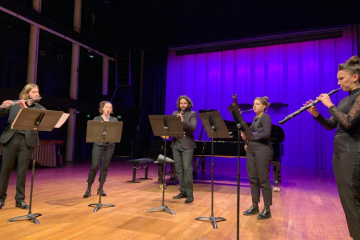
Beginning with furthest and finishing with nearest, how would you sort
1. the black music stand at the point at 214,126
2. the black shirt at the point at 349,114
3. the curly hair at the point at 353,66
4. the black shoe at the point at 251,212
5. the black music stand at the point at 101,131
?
the black music stand at the point at 101,131, the black shoe at the point at 251,212, the black music stand at the point at 214,126, the curly hair at the point at 353,66, the black shirt at the point at 349,114

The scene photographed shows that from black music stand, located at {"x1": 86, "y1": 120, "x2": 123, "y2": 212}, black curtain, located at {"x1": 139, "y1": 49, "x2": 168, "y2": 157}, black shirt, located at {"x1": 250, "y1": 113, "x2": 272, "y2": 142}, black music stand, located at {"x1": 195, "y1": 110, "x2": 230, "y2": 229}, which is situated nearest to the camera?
black music stand, located at {"x1": 195, "y1": 110, "x2": 230, "y2": 229}

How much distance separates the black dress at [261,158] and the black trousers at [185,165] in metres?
1.07

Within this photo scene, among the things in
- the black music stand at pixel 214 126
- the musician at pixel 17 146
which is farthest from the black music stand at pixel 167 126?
the musician at pixel 17 146

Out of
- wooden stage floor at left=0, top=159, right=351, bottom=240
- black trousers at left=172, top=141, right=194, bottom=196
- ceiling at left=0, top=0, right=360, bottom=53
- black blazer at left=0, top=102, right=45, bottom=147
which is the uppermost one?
ceiling at left=0, top=0, right=360, bottom=53

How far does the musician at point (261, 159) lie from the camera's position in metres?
3.35

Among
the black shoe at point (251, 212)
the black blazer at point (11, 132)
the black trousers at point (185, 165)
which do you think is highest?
the black blazer at point (11, 132)

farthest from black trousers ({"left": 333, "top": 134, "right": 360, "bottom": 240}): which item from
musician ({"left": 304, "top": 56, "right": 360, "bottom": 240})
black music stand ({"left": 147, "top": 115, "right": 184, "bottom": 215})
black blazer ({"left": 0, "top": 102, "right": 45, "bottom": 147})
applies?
black blazer ({"left": 0, "top": 102, "right": 45, "bottom": 147})

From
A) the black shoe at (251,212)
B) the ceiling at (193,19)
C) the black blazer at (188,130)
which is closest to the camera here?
the black shoe at (251,212)

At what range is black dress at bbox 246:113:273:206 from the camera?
335 cm

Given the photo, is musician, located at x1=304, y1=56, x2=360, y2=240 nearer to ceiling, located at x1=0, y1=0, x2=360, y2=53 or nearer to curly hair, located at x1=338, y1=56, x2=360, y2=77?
curly hair, located at x1=338, y1=56, x2=360, y2=77

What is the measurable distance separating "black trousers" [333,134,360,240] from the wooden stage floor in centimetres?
94

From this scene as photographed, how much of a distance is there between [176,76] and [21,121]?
977 centimetres

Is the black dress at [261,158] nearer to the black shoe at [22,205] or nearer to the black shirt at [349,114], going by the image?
the black shirt at [349,114]

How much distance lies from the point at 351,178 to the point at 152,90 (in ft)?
36.4
